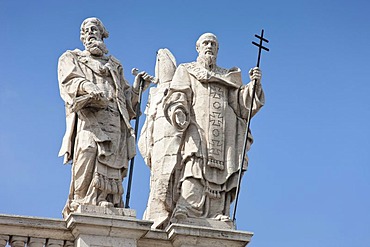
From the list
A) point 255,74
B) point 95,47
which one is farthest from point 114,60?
point 255,74

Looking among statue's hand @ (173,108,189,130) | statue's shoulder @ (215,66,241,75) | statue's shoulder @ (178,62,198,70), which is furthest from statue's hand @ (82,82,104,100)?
statue's shoulder @ (215,66,241,75)

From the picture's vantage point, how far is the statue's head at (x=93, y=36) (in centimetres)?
1619

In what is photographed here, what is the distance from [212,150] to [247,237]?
1.72 metres

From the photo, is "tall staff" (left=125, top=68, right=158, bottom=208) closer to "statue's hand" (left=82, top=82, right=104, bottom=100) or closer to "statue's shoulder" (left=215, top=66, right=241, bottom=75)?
"statue's hand" (left=82, top=82, right=104, bottom=100)

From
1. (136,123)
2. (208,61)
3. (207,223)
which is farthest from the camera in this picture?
(208,61)

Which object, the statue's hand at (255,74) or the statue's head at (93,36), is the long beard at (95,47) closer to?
the statue's head at (93,36)

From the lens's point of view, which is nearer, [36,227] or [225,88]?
[36,227]

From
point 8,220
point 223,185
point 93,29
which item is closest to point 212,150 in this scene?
point 223,185

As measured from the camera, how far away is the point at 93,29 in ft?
53.2

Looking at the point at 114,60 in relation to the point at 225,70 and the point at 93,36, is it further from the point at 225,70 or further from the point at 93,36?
the point at 225,70

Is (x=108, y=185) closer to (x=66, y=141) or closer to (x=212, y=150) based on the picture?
(x=66, y=141)

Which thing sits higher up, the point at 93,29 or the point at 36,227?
the point at 93,29

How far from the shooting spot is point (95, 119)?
15562 mm

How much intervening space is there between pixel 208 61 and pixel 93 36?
227 centimetres
